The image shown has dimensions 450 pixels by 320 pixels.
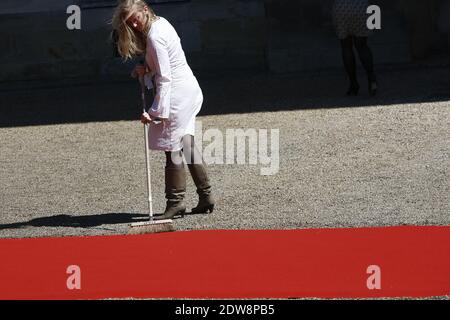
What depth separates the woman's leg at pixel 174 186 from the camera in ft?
32.8

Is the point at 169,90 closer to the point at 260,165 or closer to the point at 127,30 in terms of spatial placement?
the point at 127,30

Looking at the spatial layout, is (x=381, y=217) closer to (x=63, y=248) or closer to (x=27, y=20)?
(x=63, y=248)

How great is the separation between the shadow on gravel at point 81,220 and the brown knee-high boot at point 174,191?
0.91 feet

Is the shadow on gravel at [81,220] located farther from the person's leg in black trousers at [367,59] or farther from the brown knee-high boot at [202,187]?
the person's leg in black trousers at [367,59]

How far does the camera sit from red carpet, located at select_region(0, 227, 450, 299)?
7734 millimetres

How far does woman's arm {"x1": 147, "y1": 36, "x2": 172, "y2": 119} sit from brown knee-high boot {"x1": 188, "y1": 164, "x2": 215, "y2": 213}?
616 mm

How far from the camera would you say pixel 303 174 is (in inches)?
462

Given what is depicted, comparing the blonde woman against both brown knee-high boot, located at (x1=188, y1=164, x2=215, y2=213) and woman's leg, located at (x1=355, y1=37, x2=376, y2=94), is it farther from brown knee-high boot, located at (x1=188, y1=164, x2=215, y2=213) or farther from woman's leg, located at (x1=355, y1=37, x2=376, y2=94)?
woman's leg, located at (x1=355, y1=37, x2=376, y2=94)

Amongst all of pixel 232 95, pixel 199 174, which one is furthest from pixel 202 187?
pixel 232 95

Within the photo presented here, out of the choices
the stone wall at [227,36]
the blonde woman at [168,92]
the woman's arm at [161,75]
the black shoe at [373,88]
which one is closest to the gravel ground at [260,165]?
the black shoe at [373,88]

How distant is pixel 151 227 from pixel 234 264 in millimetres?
1375

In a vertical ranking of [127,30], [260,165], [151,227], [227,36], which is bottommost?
[151,227]

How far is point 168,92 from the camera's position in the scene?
9.69m
